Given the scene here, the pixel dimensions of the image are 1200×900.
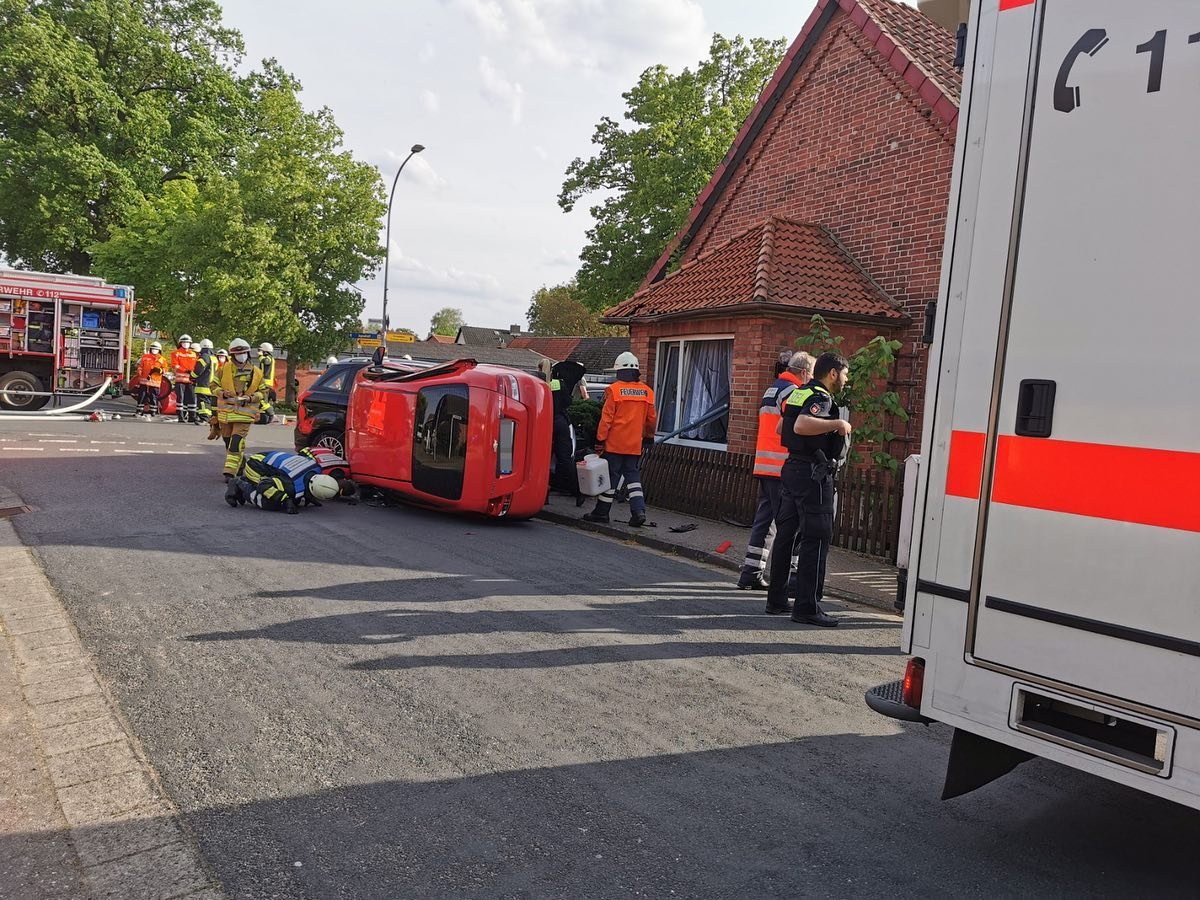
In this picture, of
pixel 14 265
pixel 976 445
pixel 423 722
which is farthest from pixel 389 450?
pixel 14 265

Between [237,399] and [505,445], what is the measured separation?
11.9 feet

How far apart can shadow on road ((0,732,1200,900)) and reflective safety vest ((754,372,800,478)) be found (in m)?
3.50

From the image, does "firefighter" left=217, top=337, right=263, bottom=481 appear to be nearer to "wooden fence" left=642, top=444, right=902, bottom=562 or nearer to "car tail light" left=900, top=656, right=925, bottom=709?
"wooden fence" left=642, top=444, right=902, bottom=562

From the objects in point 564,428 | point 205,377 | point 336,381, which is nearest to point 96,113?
point 205,377

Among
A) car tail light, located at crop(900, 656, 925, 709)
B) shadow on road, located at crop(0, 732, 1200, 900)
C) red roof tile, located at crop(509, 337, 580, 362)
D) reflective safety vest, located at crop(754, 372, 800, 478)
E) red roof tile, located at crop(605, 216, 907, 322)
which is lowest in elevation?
shadow on road, located at crop(0, 732, 1200, 900)

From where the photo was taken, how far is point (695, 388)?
14.1 meters

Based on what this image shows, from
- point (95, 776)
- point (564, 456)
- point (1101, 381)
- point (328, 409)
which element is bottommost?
point (95, 776)

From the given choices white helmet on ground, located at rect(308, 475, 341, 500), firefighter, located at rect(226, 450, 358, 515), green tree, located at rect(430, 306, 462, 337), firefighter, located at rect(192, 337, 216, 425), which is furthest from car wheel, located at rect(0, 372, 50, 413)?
green tree, located at rect(430, 306, 462, 337)

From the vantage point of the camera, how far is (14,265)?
3831cm

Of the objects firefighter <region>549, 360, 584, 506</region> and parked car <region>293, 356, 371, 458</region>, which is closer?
firefighter <region>549, 360, 584, 506</region>

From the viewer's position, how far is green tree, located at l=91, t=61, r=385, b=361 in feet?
95.7

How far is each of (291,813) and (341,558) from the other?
4.57 m

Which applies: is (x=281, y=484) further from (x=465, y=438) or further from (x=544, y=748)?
(x=544, y=748)

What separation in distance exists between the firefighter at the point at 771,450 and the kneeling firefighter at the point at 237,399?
6509 millimetres
